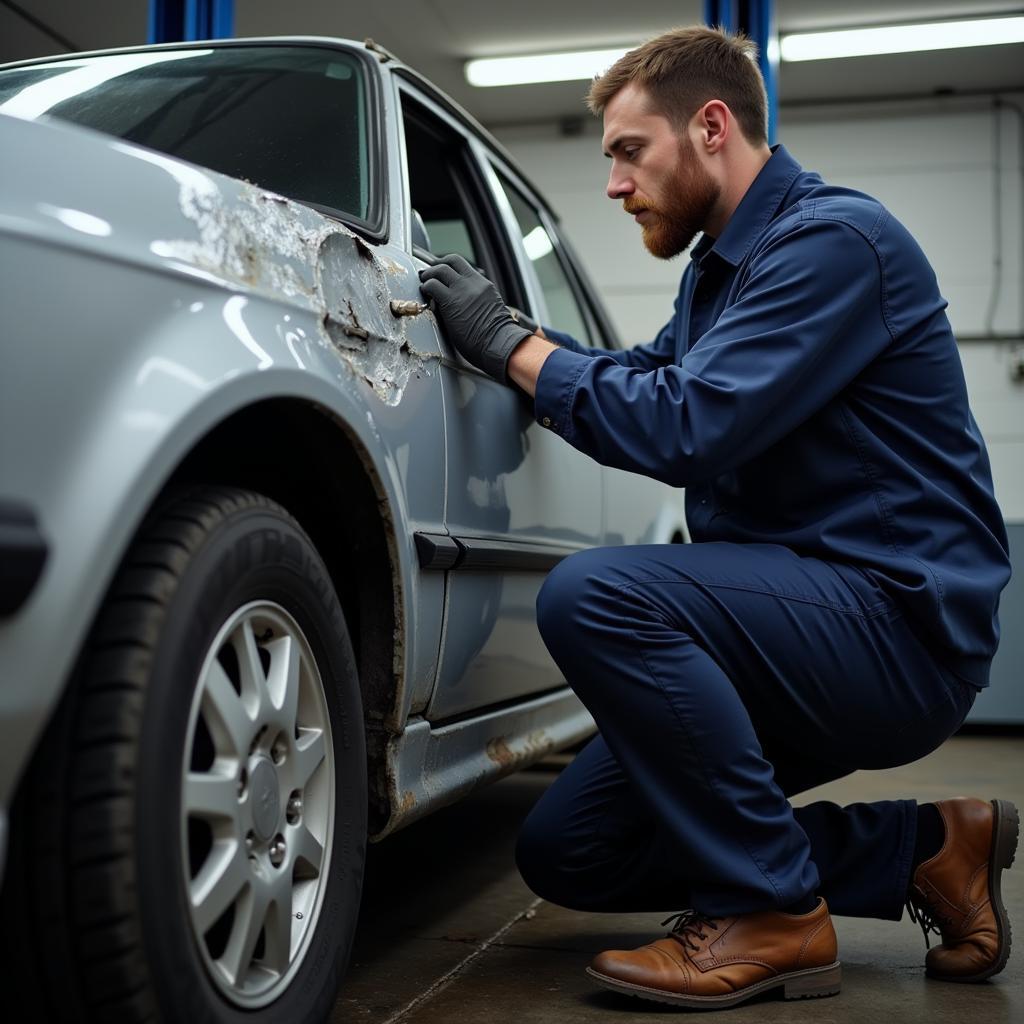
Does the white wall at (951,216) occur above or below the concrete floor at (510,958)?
above

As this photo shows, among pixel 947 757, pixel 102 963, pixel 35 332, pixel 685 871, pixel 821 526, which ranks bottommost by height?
pixel 947 757

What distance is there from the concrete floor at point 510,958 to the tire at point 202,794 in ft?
1.09

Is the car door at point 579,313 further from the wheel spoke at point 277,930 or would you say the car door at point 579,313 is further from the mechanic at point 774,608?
the wheel spoke at point 277,930

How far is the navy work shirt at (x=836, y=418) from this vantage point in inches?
70.6

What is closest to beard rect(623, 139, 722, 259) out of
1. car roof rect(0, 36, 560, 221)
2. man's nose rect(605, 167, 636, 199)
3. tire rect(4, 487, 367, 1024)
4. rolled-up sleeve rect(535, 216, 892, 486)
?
man's nose rect(605, 167, 636, 199)

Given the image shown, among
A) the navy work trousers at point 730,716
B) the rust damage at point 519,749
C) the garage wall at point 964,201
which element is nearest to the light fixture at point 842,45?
the garage wall at point 964,201

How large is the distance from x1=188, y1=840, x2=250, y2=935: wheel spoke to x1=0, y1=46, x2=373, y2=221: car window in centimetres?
98

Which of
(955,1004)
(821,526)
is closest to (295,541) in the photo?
(821,526)

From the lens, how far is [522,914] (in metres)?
2.28

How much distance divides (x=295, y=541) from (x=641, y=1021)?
800 millimetres

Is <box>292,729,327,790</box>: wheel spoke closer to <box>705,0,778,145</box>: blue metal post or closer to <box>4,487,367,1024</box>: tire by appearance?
<box>4,487,367,1024</box>: tire

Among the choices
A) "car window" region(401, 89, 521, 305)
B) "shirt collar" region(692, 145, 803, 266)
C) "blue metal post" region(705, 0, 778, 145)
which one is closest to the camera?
"shirt collar" region(692, 145, 803, 266)

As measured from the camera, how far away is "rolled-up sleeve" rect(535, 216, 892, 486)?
1.78 meters

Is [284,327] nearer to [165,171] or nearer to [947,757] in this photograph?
[165,171]
